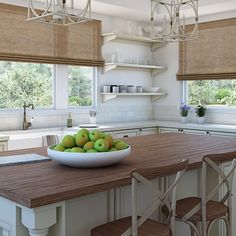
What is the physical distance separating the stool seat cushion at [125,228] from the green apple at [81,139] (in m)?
0.47

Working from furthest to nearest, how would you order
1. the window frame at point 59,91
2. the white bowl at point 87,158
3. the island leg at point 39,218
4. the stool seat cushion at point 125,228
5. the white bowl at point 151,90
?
1. the white bowl at point 151,90
2. the window frame at point 59,91
3. the white bowl at point 87,158
4. the stool seat cushion at point 125,228
5. the island leg at point 39,218

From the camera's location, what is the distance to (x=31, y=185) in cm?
171

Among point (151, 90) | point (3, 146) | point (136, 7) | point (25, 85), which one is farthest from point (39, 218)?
point (151, 90)

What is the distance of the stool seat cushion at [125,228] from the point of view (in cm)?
189

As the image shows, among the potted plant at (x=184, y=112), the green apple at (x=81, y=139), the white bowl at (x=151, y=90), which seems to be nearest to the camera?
the green apple at (x=81, y=139)

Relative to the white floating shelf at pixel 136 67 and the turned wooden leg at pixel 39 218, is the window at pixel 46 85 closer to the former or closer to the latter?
the white floating shelf at pixel 136 67

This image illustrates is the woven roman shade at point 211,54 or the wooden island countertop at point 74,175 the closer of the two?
the wooden island countertop at point 74,175

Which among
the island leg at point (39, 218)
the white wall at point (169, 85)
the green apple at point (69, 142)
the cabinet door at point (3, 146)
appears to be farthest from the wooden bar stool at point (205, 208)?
the white wall at point (169, 85)

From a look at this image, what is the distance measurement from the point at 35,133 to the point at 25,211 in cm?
314

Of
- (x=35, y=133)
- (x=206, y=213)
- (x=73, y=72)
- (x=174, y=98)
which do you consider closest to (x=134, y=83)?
(x=174, y=98)

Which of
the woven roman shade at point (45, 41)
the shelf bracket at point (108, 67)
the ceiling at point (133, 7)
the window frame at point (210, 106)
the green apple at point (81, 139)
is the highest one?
the ceiling at point (133, 7)

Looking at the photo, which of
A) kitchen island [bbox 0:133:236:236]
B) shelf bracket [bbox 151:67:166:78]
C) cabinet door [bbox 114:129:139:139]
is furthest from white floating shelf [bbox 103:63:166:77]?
kitchen island [bbox 0:133:236:236]

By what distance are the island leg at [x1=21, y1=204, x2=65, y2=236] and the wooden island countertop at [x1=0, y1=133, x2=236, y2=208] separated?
0.15 ft

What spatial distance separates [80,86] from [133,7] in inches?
54.8
